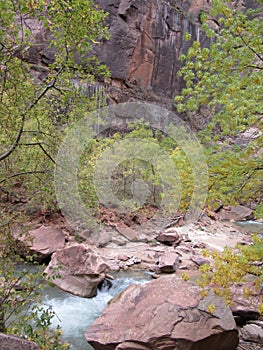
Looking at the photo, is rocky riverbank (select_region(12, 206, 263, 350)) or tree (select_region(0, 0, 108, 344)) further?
rocky riverbank (select_region(12, 206, 263, 350))

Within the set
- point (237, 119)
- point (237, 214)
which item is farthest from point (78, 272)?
point (237, 214)

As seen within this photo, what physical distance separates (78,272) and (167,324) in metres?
3.61

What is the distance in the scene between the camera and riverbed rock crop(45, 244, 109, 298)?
799cm

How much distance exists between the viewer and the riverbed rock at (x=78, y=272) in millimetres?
7992

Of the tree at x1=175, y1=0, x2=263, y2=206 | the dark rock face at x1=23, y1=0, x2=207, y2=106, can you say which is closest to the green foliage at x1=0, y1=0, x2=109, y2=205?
the tree at x1=175, y1=0, x2=263, y2=206

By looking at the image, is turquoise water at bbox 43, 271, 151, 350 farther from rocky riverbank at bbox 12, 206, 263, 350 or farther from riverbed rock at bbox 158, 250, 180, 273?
riverbed rock at bbox 158, 250, 180, 273

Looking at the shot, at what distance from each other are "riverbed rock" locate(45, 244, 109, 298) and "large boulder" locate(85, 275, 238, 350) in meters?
2.30

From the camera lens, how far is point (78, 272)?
8078 mm

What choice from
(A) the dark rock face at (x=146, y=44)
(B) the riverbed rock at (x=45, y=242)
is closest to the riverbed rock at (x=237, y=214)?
(A) the dark rock face at (x=146, y=44)

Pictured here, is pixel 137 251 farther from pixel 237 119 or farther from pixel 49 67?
pixel 49 67

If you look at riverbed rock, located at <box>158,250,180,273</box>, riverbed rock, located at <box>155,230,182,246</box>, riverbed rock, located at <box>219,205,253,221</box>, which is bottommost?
riverbed rock, located at <box>219,205,253,221</box>

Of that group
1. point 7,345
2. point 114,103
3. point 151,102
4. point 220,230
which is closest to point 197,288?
point 7,345

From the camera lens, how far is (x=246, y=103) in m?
3.61

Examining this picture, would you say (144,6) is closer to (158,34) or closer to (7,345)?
(158,34)
